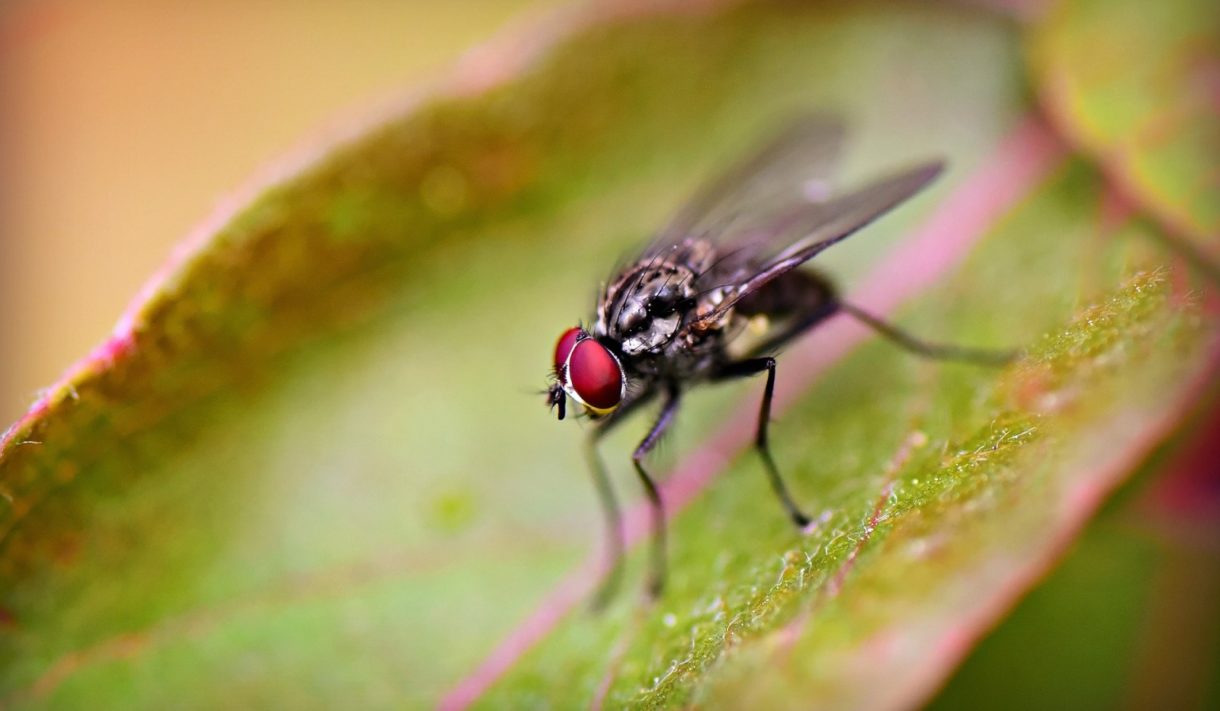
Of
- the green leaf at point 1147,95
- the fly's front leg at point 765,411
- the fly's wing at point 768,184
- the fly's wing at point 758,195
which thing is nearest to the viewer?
the green leaf at point 1147,95

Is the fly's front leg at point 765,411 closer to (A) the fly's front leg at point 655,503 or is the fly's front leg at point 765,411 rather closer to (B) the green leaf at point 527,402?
(B) the green leaf at point 527,402

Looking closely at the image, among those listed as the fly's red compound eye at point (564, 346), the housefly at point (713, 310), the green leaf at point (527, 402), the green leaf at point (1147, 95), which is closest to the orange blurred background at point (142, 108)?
the green leaf at point (527, 402)

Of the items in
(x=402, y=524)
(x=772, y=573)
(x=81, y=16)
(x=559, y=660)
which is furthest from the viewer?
(x=81, y=16)

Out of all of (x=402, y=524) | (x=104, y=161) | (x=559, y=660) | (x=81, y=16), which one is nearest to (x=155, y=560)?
(x=402, y=524)

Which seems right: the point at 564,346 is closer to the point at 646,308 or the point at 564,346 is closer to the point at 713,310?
the point at 646,308

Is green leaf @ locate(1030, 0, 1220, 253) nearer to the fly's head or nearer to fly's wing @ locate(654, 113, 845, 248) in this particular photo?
fly's wing @ locate(654, 113, 845, 248)

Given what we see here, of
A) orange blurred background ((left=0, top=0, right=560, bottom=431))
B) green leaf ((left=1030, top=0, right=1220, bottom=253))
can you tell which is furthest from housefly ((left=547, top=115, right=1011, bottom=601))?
orange blurred background ((left=0, top=0, right=560, bottom=431))

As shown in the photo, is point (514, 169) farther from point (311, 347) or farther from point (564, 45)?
point (311, 347)
